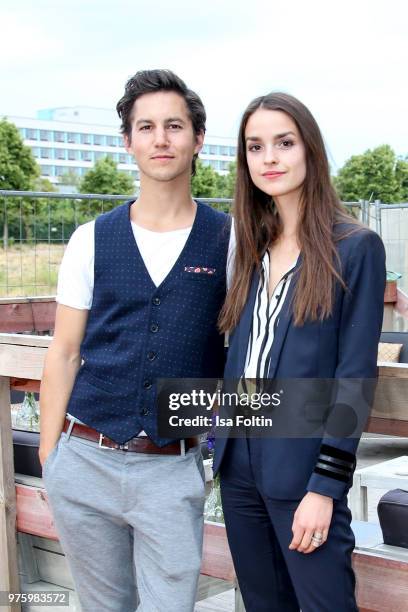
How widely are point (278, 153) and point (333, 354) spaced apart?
16.9 inches

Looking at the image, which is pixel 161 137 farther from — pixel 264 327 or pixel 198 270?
pixel 264 327

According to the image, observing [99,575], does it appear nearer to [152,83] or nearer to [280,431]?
[280,431]

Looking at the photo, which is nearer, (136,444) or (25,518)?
(136,444)

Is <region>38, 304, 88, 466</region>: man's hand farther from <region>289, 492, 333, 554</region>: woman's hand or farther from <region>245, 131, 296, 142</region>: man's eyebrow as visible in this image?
<region>289, 492, 333, 554</region>: woman's hand

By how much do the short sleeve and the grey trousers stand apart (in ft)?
1.01

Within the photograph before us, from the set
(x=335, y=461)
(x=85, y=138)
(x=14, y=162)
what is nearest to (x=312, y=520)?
(x=335, y=461)

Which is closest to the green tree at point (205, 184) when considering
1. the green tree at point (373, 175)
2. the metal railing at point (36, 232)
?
the green tree at point (373, 175)

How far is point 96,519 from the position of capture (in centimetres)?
202

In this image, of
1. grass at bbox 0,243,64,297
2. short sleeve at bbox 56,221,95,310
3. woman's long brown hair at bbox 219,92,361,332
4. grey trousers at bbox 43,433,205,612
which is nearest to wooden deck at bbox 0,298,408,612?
grey trousers at bbox 43,433,205,612

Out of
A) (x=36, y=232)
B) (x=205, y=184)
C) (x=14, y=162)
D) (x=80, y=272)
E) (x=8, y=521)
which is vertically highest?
(x=14, y=162)

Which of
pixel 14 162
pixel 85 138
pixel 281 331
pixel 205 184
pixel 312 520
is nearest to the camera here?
pixel 312 520

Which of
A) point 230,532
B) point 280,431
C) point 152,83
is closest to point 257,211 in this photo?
point 152,83

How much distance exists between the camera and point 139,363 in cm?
198

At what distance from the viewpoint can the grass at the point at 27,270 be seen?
7.46 meters
